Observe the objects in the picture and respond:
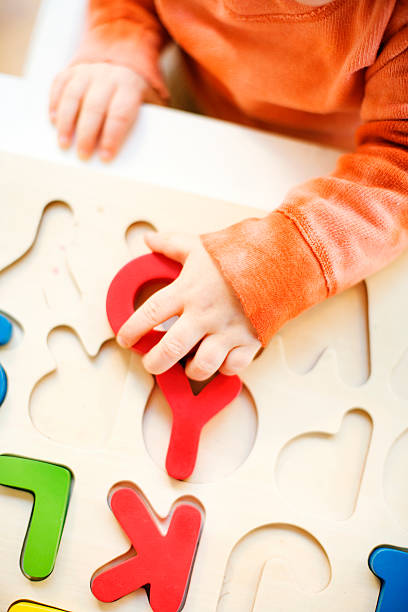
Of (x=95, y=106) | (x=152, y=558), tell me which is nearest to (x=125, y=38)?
(x=95, y=106)

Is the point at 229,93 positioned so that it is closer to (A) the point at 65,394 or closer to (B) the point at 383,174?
(B) the point at 383,174

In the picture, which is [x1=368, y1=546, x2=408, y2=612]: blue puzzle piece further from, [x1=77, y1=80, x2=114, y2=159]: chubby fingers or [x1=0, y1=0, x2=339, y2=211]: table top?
[x1=77, y1=80, x2=114, y2=159]: chubby fingers

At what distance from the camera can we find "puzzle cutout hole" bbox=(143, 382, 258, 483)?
1.65 feet

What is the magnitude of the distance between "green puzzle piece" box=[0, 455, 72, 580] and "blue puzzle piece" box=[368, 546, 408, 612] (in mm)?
278

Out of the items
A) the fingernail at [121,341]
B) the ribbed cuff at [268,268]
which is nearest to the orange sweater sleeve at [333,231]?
the ribbed cuff at [268,268]

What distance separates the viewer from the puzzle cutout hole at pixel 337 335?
1.73 feet

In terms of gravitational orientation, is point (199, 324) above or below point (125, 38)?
below

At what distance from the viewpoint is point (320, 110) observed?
595mm

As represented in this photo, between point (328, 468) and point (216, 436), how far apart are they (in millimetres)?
108

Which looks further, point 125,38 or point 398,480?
point 125,38

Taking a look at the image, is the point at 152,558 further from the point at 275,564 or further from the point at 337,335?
the point at 337,335

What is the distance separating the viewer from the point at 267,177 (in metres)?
0.58

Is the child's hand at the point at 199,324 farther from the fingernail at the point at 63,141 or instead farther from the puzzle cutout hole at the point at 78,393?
the fingernail at the point at 63,141

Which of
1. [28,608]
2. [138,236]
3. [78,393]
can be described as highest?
[138,236]
